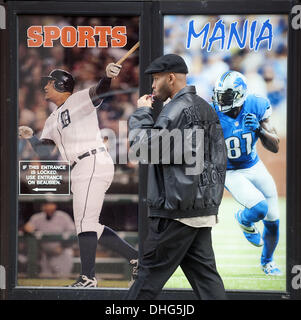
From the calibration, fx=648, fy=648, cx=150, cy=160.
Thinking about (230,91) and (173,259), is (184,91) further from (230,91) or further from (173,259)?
(173,259)

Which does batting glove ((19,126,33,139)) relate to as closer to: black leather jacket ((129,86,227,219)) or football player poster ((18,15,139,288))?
Result: football player poster ((18,15,139,288))

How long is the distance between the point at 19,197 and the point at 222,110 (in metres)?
1.94

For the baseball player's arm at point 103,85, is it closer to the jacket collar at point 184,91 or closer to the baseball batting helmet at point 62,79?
the baseball batting helmet at point 62,79

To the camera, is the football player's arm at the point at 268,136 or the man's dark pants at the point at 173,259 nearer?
the man's dark pants at the point at 173,259

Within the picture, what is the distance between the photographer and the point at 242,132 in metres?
5.63

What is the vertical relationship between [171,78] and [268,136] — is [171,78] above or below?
above

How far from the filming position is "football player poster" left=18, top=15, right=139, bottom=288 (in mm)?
5676

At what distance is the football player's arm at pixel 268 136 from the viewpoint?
562cm

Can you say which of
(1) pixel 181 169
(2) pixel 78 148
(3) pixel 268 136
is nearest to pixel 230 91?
(3) pixel 268 136

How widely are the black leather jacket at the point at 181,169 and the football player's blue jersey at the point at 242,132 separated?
2.86 ft

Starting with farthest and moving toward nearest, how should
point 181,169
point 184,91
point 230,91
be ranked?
point 230,91
point 184,91
point 181,169

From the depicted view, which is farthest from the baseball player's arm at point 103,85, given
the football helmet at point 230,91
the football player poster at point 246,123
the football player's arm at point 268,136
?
the football player's arm at point 268,136

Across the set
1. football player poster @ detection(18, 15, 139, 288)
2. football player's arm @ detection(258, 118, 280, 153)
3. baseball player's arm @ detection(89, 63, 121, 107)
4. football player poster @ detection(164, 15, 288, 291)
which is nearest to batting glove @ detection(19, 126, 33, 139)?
football player poster @ detection(18, 15, 139, 288)

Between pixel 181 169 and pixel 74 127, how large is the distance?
148cm
